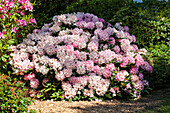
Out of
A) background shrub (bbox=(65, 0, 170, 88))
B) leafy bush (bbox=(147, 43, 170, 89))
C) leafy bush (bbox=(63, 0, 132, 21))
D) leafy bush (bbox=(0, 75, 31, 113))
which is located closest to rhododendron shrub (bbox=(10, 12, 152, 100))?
leafy bush (bbox=(147, 43, 170, 89))

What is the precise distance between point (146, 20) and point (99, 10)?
1814 millimetres

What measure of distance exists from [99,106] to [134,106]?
72 cm

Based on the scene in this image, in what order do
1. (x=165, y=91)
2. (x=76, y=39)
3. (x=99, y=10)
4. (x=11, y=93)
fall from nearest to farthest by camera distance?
1. (x=11, y=93)
2. (x=76, y=39)
3. (x=165, y=91)
4. (x=99, y=10)

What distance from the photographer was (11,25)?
19.2 ft

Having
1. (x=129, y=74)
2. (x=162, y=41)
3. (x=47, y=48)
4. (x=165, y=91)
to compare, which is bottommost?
(x=165, y=91)

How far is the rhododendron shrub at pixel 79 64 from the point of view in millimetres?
4992

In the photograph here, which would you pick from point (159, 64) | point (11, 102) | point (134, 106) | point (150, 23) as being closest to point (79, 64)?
point (134, 106)

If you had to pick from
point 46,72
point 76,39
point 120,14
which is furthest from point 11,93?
point 120,14

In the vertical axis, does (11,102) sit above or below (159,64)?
below

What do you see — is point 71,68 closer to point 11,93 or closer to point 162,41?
point 11,93

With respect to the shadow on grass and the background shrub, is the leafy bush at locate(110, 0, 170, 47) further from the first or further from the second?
the shadow on grass

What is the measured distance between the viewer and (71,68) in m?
5.00

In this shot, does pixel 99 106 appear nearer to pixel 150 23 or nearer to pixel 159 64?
pixel 159 64

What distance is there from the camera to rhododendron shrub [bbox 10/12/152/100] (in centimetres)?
499
